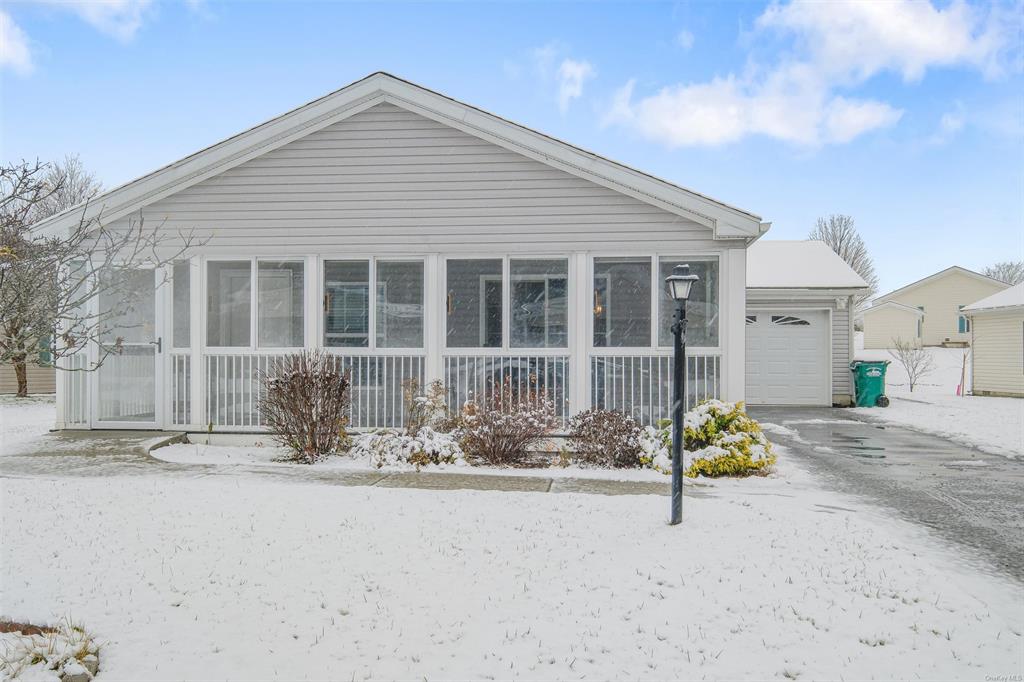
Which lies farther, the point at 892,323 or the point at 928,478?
the point at 892,323

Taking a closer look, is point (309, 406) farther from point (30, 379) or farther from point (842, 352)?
point (30, 379)

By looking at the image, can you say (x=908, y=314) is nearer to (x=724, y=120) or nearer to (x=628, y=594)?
(x=724, y=120)

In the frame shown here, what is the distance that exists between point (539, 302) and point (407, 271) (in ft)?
6.00

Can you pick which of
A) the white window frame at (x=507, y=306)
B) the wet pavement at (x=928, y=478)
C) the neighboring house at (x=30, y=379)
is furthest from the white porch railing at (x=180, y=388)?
the neighboring house at (x=30, y=379)

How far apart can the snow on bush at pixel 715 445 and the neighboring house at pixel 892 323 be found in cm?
3212

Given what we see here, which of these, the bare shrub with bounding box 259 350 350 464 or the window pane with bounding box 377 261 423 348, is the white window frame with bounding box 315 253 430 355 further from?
the bare shrub with bounding box 259 350 350 464

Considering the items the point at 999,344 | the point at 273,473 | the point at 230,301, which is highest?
the point at 230,301

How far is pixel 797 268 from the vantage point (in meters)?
16.1

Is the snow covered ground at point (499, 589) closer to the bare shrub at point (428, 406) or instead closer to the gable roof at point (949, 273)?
the bare shrub at point (428, 406)

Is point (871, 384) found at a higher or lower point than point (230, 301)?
lower

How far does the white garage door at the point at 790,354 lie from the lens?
50.2 feet

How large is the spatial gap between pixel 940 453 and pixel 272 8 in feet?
37.0

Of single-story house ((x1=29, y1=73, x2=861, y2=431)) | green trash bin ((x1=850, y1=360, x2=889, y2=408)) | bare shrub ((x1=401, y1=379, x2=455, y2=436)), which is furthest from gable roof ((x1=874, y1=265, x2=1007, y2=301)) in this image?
bare shrub ((x1=401, y1=379, x2=455, y2=436))

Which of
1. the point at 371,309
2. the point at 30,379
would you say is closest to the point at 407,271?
the point at 371,309
